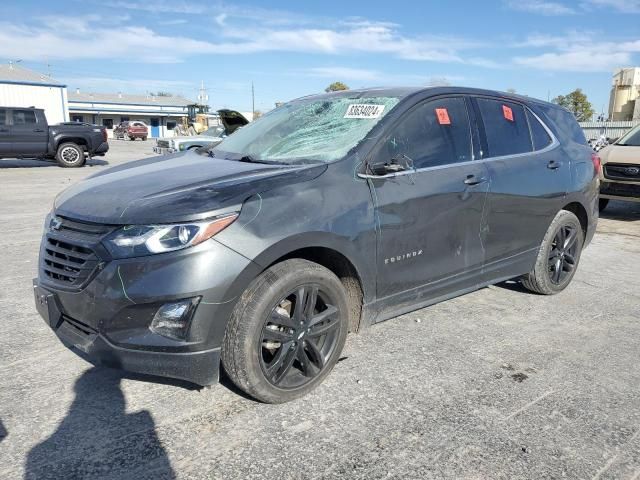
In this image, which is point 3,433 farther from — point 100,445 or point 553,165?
point 553,165

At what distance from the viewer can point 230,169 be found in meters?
3.14

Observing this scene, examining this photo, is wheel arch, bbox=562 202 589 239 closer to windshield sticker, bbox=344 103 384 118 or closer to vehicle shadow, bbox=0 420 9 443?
windshield sticker, bbox=344 103 384 118

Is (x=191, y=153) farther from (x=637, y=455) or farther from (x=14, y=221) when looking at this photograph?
(x=14, y=221)

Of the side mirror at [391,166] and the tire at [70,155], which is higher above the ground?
the side mirror at [391,166]

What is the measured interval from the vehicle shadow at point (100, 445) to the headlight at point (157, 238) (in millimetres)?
897

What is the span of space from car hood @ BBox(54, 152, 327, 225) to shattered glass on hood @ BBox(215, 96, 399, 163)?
0.28m

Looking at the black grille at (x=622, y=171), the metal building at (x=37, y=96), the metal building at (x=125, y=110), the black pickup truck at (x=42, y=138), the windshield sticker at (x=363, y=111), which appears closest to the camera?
the windshield sticker at (x=363, y=111)

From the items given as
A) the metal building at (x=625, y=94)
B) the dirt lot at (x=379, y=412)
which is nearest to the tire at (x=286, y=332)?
the dirt lot at (x=379, y=412)

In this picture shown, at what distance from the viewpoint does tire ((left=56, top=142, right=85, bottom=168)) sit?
16.9m

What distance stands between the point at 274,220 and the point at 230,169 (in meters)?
0.69

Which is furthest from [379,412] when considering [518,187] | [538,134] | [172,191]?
[538,134]

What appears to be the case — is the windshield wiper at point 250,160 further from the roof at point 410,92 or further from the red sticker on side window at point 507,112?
the red sticker on side window at point 507,112

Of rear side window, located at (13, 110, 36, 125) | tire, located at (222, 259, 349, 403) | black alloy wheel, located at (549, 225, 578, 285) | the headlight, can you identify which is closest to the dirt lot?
tire, located at (222, 259, 349, 403)

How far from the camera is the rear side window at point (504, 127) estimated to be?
398cm
